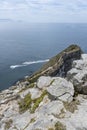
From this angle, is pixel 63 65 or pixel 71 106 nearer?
pixel 71 106

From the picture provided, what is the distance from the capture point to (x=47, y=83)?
26391 millimetres

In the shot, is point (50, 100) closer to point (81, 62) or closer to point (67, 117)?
point (67, 117)

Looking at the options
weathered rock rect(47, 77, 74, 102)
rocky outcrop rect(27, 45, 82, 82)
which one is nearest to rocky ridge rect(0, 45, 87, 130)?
weathered rock rect(47, 77, 74, 102)

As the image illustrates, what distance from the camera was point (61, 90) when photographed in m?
24.5

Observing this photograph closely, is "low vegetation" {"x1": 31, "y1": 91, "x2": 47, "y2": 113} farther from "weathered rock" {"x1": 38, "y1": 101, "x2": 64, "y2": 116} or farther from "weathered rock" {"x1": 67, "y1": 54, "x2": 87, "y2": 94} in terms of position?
"weathered rock" {"x1": 67, "y1": 54, "x2": 87, "y2": 94}

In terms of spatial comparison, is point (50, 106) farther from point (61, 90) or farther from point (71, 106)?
point (61, 90)

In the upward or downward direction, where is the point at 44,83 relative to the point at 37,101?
upward

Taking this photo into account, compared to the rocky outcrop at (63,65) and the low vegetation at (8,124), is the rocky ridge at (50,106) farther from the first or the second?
the rocky outcrop at (63,65)

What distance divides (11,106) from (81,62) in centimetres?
1037

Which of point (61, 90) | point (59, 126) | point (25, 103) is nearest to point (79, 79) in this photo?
point (61, 90)

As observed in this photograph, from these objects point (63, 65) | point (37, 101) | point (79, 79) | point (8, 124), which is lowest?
point (63, 65)

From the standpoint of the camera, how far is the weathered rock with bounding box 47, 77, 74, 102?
78.1 ft

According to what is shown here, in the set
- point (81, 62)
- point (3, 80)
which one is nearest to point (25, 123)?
point (81, 62)

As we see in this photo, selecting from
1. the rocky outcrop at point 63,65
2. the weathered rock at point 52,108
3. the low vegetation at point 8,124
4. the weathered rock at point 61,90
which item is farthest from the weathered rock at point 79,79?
the rocky outcrop at point 63,65
